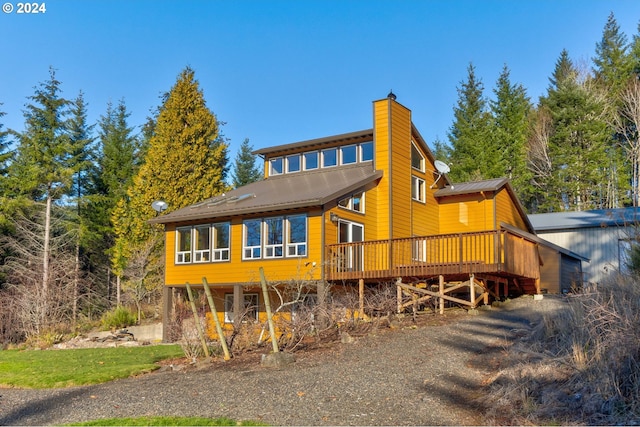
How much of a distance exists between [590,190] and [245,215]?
24693mm

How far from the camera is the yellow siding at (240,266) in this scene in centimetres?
2016

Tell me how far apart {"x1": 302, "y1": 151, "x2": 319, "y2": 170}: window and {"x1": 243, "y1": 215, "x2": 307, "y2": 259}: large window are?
4.43 m

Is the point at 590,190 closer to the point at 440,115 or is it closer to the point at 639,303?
the point at 440,115

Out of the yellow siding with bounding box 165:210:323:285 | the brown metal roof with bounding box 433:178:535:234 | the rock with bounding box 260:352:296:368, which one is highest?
the brown metal roof with bounding box 433:178:535:234

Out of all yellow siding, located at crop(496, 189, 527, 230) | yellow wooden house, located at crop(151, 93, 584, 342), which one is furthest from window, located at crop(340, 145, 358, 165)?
yellow siding, located at crop(496, 189, 527, 230)

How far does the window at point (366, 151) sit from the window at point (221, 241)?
5544mm

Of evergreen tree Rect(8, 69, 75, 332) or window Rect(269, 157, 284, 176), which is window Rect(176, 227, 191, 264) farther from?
evergreen tree Rect(8, 69, 75, 332)

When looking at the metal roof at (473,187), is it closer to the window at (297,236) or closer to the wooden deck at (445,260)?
the wooden deck at (445,260)

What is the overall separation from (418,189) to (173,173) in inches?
505

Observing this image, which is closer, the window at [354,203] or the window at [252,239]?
the window at [354,203]

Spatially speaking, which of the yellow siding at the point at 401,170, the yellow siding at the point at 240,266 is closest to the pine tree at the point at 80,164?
the yellow siding at the point at 240,266

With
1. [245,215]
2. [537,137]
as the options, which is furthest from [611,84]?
[245,215]

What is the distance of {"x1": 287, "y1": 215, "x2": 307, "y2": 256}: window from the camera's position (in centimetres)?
2058

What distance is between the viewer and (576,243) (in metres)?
29.5
